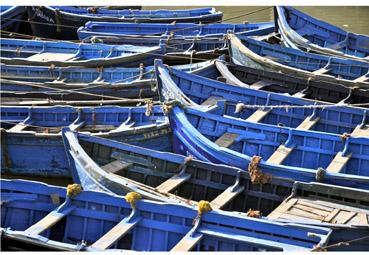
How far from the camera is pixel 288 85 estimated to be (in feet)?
57.1

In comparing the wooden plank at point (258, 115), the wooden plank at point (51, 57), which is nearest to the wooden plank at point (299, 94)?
the wooden plank at point (258, 115)

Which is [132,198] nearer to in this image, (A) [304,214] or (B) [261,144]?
(A) [304,214]

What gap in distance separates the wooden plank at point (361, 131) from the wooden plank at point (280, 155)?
1487mm

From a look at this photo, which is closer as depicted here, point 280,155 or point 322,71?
point 280,155

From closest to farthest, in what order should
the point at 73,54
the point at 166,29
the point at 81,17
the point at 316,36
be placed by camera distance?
1. the point at 73,54
2. the point at 316,36
3. the point at 166,29
4. the point at 81,17

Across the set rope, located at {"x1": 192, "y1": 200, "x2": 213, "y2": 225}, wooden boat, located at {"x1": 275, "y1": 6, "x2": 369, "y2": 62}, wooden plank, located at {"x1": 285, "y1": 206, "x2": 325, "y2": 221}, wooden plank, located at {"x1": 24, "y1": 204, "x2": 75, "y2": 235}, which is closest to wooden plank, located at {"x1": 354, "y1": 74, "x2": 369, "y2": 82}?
wooden boat, located at {"x1": 275, "y1": 6, "x2": 369, "y2": 62}

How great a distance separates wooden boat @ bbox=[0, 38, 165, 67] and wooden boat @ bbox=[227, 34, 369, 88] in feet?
7.63

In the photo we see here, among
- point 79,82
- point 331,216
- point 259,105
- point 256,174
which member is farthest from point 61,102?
point 331,216

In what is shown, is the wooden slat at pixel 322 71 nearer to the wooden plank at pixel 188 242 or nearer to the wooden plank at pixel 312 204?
the wooden plank at pixel 312 204

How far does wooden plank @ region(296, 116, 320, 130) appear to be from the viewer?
14.6 metres

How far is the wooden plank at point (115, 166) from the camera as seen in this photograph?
13.1 m

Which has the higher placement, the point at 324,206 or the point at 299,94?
the point at 299,94

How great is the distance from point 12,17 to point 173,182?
15639 mm

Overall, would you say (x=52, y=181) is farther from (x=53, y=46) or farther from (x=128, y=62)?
(x=53, y=46)
